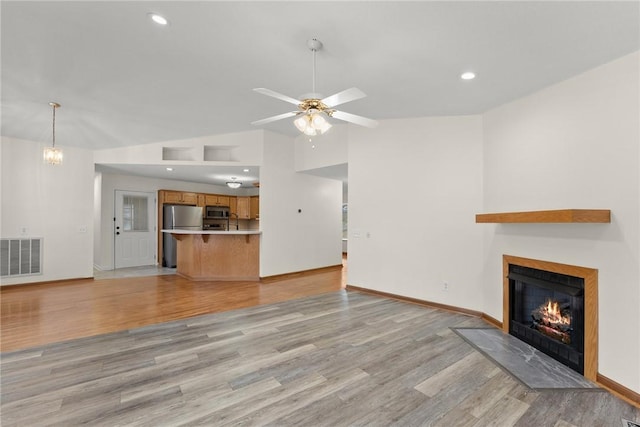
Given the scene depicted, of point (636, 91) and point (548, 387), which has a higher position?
point (636, 91)

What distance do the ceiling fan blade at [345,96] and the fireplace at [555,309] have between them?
2.52 m

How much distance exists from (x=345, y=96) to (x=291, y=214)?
13.9 ft

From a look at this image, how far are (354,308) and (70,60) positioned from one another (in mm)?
4313

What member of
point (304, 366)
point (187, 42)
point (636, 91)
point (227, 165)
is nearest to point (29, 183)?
point (227, 165)

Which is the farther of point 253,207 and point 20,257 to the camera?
point 253,207

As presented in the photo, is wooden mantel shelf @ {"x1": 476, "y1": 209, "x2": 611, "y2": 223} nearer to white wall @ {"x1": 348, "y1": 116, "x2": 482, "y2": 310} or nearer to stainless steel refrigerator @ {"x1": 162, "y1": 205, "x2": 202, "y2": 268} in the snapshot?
white wall @ {"x1": 348, "y1": 116, "x2": 482, "y2": 310}

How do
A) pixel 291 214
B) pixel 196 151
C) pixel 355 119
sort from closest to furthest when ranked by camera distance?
pixel 355 119 < pixel 196 151 < pixel 291 214

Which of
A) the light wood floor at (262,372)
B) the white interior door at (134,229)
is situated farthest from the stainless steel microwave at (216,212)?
the light wood floor at (262,372)

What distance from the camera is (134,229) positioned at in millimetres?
7668

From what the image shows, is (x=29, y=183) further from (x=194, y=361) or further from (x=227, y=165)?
(x=194, y=361)

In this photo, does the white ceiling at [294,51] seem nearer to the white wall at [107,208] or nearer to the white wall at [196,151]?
the white wall at [196,151]

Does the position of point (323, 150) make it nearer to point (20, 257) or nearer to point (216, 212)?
point (216, 212)

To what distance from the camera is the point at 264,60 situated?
2830 millimetres

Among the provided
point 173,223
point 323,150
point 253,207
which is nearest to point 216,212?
point 253,207
